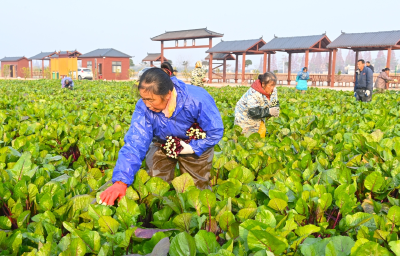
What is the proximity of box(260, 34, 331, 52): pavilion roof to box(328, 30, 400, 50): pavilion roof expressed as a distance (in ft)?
3.78

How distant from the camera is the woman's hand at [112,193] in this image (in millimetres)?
2027

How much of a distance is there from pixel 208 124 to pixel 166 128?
1.02 ft

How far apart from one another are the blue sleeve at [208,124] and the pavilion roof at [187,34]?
28.5 m

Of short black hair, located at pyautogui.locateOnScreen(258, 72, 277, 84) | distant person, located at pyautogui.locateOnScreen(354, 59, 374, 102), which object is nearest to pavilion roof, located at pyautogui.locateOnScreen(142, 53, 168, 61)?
→ distant person, located at pyautogui.locateOnScreen(354, 59, 374, 102)

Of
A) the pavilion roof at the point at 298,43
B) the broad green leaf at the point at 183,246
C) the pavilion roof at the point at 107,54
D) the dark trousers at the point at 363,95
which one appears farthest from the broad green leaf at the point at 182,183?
the pavilion roof at the point at 107,54

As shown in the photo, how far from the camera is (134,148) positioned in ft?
8.03

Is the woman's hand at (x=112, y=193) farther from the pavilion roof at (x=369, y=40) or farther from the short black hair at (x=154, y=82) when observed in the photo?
the pavilion roof at (x=369, y=40)

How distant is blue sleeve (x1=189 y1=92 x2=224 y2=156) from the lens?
258 centimetres

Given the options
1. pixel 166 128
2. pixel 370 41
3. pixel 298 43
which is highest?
pixel 298 43

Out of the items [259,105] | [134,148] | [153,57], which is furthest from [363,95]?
[153,57]

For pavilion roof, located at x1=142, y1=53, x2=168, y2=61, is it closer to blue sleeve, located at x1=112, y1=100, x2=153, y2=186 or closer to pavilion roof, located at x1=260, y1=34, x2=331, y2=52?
pavilion roof, located at x1=260, y1=34, x2=331, y2=52

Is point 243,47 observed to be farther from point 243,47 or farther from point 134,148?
point 134,148

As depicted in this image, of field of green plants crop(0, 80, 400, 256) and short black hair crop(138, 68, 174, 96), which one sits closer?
field of green plants crop(0, 80, 400, 256)

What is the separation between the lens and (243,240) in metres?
1.54
